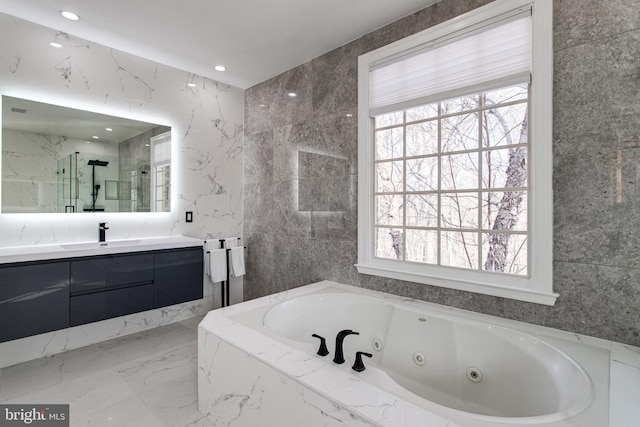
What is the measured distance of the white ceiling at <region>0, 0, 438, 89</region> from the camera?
2264 mm

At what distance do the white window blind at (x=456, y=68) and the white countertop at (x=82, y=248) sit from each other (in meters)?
2.23

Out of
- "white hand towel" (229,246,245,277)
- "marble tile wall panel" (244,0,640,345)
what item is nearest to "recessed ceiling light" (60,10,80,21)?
"white hand towel" (229,246,245,277)

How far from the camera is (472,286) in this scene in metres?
2.06

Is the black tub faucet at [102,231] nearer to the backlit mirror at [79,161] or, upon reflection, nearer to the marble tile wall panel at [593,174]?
the backlit mirror at [79,161]

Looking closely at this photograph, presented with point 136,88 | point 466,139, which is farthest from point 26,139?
point 466,139

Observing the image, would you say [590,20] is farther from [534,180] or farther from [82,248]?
[82,248]

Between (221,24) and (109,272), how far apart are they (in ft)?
7.26

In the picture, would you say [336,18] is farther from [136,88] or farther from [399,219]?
[136,88]

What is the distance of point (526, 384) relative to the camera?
1.60 metres

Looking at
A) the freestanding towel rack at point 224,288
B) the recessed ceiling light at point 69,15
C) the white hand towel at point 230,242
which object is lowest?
the freestanding towel rack at point 224,288

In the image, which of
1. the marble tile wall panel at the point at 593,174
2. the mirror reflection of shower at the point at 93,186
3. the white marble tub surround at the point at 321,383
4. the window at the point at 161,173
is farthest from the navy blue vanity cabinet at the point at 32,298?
the marble tile wall panel at the point at 593,174

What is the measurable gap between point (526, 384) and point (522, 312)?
1.43ft

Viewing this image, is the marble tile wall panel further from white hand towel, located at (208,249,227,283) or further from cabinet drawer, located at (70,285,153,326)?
cabinet drawer, located at (70,285,153,326)

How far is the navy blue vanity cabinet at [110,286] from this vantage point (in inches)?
92.5
